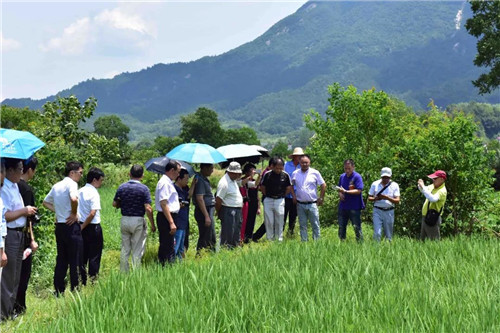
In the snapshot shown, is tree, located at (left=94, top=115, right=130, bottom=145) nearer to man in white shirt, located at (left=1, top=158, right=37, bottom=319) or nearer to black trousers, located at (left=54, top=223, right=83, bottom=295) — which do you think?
black trousers, located at (left=54, top=223, right=83, bottom=295)

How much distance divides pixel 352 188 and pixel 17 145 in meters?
5.79

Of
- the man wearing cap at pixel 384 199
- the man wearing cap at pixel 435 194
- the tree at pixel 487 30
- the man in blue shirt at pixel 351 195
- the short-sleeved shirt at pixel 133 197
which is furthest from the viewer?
the tree at pixel 487 30

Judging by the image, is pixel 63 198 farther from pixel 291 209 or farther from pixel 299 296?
pixel 291 209

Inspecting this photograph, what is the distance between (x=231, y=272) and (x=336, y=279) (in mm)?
1100

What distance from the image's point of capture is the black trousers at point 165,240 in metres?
7.27

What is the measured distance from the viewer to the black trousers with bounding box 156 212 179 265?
23.9 feet

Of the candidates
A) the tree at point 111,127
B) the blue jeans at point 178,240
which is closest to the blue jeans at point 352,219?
the blue jeans at point 178,240

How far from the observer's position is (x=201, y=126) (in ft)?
253

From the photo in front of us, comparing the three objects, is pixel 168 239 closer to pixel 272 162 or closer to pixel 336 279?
pixel 272 162

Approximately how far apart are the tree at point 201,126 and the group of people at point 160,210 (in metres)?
67.7

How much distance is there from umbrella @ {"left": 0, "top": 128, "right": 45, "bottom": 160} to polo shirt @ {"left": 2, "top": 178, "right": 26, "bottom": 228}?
0.29 m

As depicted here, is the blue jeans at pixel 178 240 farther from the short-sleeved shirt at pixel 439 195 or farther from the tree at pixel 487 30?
the tree at pixel 487 30

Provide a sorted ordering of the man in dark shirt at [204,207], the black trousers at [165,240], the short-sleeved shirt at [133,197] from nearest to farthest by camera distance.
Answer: the short-sleeved shirt at [133,197], the black trousers at [165,240], the man in dark shirt at [204,207]

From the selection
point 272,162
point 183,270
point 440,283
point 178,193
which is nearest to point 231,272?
point 183,270
